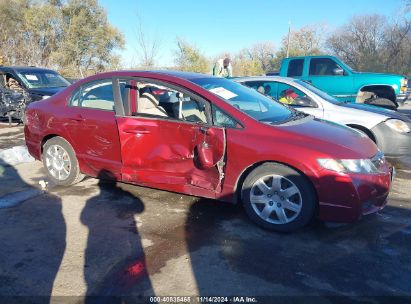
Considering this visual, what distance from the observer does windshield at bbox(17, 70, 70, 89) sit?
9961 mm

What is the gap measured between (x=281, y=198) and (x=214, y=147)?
83 centimetres

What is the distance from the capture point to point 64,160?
5055 mm

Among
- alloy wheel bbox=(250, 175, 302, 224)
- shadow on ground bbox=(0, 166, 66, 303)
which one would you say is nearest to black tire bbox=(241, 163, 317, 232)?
alloy wheel bbox=(250, 175, 302, 224)

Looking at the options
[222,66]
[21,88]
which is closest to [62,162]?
[21,88]

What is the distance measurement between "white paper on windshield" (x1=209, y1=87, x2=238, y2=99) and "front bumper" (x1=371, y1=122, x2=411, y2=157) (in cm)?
294

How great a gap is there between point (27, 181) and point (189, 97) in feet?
9.26

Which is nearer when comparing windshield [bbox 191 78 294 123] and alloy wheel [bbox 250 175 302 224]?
alloy wheel [bbox 250 175 302 224]

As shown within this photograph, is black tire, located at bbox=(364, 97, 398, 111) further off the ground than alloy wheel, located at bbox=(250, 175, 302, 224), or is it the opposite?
black tire, located at bbox=(364, 97, 398, 111)

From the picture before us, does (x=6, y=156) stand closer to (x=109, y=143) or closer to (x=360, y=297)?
(x=109, y=143)

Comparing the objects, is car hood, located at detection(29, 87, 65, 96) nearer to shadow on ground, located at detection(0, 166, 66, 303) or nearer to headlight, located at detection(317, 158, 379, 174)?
shadow on ground, located at detection(0, 166, 66, 303)

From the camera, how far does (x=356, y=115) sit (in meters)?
6.15

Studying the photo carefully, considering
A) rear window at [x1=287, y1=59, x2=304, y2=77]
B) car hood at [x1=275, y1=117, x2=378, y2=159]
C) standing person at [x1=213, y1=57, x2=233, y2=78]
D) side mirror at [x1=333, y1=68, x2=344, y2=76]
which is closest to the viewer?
car hood at [x1=275, y1=117, x2=378, y2=159]

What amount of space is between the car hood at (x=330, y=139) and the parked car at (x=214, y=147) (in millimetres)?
13

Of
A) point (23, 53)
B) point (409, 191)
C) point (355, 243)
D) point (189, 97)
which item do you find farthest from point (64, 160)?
point (23, 53)
